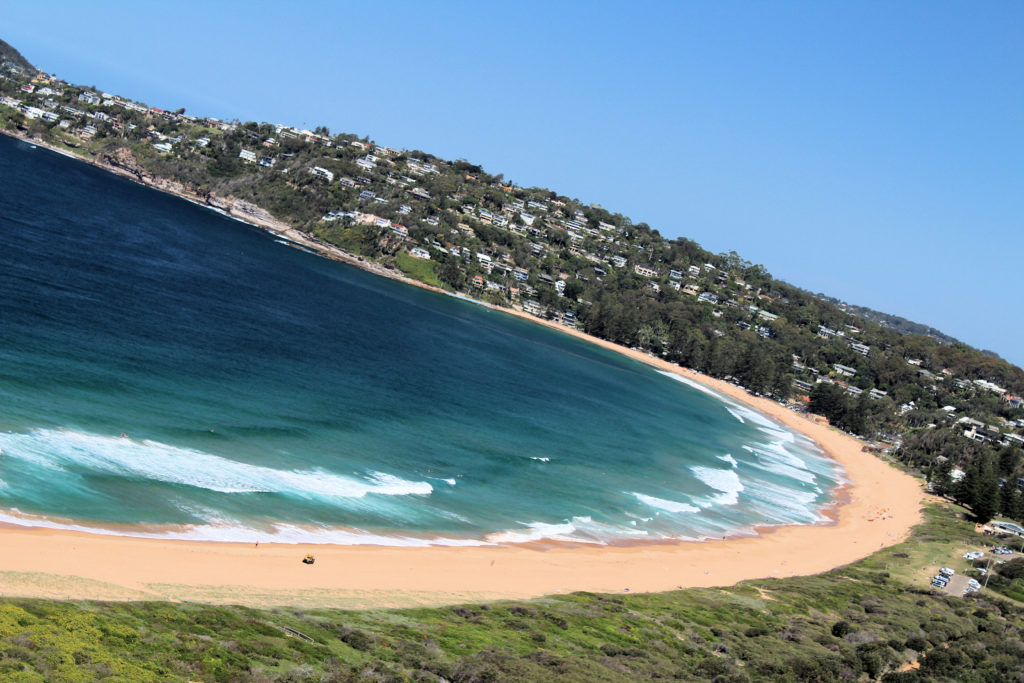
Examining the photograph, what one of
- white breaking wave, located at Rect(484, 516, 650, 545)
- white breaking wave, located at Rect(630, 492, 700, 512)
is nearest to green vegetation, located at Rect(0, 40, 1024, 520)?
white breaking wave, located at Rect(630, 492, 700, 512)

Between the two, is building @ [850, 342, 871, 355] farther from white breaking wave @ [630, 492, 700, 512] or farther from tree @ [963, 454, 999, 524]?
white breaking wave @ [630, 492, 700, 512]

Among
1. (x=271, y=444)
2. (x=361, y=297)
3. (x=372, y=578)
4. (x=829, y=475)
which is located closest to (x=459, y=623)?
(x=372, y=578)

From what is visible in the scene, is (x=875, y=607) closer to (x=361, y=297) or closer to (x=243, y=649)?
(x=243, y=649)

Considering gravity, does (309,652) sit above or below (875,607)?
below

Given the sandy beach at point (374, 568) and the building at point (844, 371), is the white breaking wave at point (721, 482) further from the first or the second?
the building at point (844, 371)

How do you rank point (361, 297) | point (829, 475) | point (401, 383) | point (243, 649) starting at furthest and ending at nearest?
point (361, 297) → point (829, 475) → point (401, 383) → point (243, 649)

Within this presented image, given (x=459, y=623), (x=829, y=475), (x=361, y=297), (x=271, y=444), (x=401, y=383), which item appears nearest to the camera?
(x=459, y=623)
